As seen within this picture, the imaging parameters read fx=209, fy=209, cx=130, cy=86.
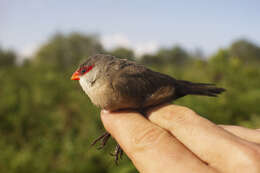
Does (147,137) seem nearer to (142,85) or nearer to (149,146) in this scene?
(149,146)

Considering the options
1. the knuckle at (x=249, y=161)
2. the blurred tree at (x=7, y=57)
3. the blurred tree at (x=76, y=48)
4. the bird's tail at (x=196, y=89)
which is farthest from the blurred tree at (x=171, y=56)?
the blurred tree at (x=7, y=57)

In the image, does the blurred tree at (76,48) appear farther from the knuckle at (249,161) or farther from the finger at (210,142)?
the knuckle at (249,161)

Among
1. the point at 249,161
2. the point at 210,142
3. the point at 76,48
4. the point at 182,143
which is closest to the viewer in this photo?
the point at 249,161

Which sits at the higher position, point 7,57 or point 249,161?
point 249,161

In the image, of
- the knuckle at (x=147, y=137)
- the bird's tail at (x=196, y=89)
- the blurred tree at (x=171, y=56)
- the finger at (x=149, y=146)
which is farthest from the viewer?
the blurred tree at (x=171, y=56)

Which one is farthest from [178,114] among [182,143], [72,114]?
[72,114]
